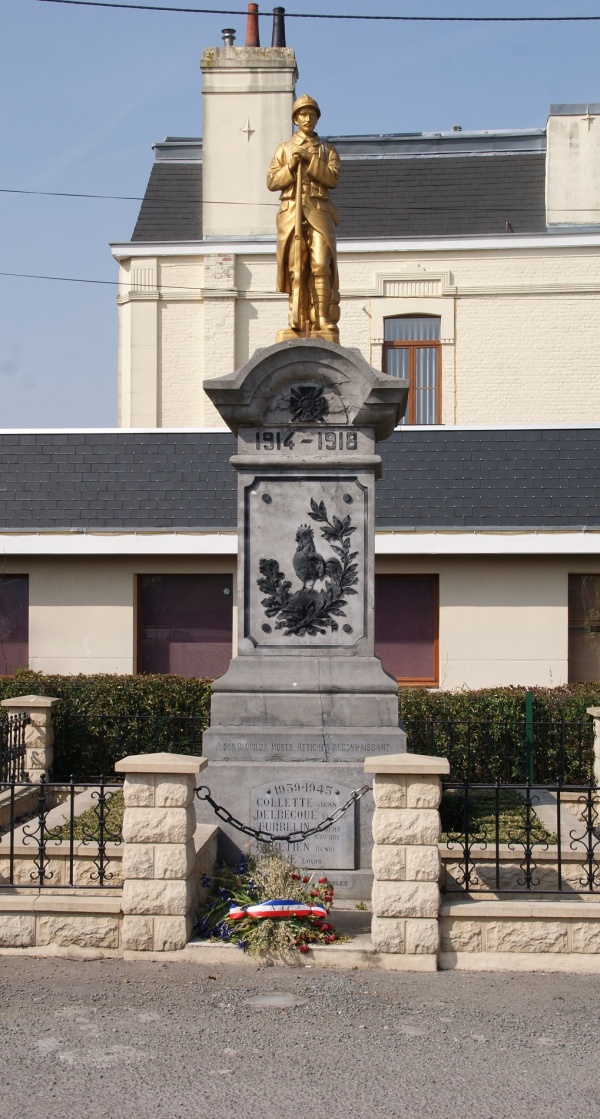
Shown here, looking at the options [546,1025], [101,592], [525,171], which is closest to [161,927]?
[546,1025]

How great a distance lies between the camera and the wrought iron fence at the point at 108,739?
501 inches

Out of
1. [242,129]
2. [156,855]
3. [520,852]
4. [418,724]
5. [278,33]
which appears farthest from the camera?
[278,33]

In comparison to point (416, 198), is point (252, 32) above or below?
above

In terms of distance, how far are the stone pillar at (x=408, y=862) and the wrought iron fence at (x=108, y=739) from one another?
5.89m

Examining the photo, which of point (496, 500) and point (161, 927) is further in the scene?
point (496, 500)

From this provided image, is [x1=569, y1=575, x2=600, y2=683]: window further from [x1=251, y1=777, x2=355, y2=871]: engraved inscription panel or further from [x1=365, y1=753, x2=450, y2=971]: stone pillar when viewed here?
[x1=365, y1=753, x2=450, y2=971]: stone pillar

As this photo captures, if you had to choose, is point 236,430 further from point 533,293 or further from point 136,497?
point 533,293

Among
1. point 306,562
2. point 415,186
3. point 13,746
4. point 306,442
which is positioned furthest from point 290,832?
point 415,186

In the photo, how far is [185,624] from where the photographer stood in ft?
53.5

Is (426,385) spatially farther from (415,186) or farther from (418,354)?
(415,186)

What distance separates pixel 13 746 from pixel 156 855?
4950mm

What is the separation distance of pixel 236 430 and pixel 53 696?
16.6 ft

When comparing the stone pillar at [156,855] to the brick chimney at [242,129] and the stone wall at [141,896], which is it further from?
the brick chimney at [242,129]

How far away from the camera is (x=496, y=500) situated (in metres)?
15.6
